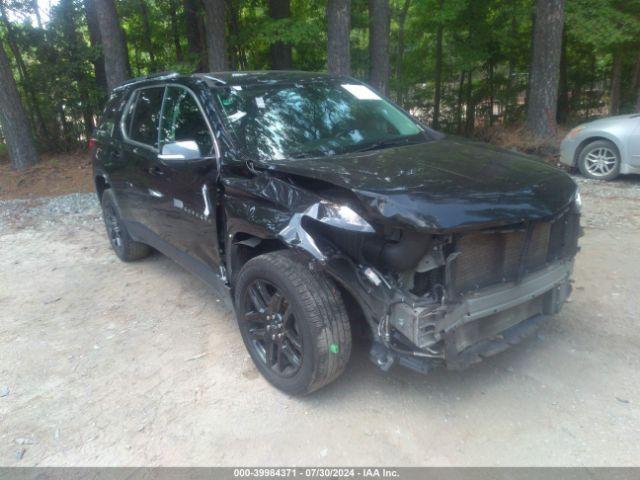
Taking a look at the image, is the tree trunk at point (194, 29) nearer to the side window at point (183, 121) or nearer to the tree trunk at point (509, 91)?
the tree trunk at point (509, 91)

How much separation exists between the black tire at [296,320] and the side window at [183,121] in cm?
105

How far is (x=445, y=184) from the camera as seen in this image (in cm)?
271

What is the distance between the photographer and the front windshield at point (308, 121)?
3445 millimetres

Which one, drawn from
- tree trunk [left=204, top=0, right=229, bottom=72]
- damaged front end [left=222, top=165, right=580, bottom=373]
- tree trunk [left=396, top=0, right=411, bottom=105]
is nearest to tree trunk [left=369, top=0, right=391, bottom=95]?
tree trunk [left=204, top=0, right=229, bottom=72]

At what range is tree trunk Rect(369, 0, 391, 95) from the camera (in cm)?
1138

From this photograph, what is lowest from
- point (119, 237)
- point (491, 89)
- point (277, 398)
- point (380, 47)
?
point (277, 398)

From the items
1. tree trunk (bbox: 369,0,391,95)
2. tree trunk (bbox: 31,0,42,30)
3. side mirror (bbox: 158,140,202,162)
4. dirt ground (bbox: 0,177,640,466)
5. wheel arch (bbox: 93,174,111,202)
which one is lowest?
dirt ground (bbox: 0,177,640,466)

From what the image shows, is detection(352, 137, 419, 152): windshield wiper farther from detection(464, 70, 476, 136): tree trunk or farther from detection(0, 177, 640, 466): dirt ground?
detection(464, 70, 476, 136): tree trunk

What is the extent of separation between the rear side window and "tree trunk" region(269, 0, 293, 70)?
8.23 meters

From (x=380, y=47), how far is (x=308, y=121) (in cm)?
870

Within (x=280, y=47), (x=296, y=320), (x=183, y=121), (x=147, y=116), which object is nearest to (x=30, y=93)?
(x=280, y=47)

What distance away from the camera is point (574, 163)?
827 centimetres

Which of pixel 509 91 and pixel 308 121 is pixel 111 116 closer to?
pixel 308 121

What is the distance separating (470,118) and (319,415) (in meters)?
14.9
